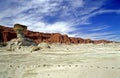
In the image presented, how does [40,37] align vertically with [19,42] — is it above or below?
above

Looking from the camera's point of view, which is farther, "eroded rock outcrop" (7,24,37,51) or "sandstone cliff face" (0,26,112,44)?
"sandstone cliff face" (0,26,112,44)

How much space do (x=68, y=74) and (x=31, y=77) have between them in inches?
79.1

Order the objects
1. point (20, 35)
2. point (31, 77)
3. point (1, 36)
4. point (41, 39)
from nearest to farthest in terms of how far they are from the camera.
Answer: point (31, 77) < point (20, 35) < point (1, 36) < point (41, 39)

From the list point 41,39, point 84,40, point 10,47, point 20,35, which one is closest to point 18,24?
point 20,35

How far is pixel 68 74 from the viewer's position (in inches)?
438

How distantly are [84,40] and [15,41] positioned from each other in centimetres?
4561

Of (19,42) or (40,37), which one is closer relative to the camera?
(19,42)

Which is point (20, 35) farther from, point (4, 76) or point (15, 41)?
point (4, 76)

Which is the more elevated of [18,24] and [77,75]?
[18,24]

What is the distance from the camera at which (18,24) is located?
125 ft

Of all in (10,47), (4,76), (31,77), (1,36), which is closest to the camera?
(31,77)

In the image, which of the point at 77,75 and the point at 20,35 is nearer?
the point at 77,75

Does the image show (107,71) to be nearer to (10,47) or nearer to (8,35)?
(10,47)

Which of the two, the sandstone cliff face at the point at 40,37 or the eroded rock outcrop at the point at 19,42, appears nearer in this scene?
the eroded rock outcrop at the point at 19,42
